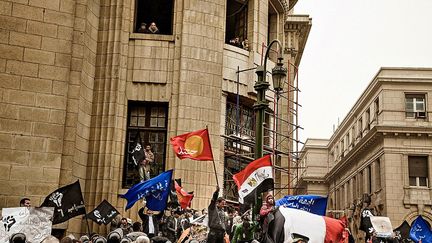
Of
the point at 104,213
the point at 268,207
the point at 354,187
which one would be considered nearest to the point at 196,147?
the point at 104,213

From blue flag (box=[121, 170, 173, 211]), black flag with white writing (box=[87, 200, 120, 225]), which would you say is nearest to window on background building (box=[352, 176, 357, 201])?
blue flag (box=[121, 170, 173, 211])

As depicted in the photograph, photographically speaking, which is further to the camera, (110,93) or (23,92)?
(110,93)

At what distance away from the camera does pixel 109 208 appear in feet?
46.3

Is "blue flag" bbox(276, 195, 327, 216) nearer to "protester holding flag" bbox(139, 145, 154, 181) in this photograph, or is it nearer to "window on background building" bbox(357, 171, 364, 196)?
"protester holding flag" bbox(139, 145, 154, 181)

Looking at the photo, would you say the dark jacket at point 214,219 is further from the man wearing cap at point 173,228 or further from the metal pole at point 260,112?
the man wearing cap at point 173,228

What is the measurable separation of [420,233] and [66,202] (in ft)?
40.9

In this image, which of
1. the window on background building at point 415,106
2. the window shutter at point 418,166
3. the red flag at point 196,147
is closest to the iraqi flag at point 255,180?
the red flag at point 196,147

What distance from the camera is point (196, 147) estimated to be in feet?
48.8

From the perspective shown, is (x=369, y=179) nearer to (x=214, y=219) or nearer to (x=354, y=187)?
(x=354, y=187)

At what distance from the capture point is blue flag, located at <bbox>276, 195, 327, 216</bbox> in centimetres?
1415

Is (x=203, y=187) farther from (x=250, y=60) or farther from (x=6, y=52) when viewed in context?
(x=6, y=52)

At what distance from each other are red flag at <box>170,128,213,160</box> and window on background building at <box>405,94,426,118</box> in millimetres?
34066

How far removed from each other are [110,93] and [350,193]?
42045mm

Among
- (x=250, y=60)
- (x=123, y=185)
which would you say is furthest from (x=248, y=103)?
(x=123, y=185)
